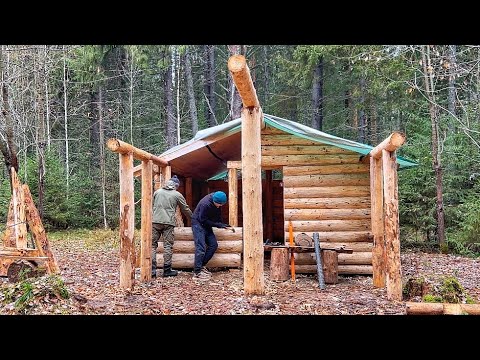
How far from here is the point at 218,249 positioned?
10812mm

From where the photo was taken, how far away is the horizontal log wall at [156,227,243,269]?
10.7m

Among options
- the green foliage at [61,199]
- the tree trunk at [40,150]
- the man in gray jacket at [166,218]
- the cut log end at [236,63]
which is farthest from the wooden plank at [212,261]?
the green foliage at [61,199]

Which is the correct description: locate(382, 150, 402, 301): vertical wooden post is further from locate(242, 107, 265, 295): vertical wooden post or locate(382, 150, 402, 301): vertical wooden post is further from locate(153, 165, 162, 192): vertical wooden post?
locate(153, 165, 162, 192): vertical wooden post

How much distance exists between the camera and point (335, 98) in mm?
25688

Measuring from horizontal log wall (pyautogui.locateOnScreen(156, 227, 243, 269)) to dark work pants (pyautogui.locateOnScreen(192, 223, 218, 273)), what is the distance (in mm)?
318

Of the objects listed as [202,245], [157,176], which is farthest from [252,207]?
[157,176]

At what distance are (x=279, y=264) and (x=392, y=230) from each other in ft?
9.31

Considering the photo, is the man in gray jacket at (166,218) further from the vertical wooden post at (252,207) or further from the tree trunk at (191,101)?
the tree trunk at (191,101)

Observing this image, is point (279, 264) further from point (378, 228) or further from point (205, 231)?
point (378, 228)

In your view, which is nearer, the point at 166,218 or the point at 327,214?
the point at 166,218
